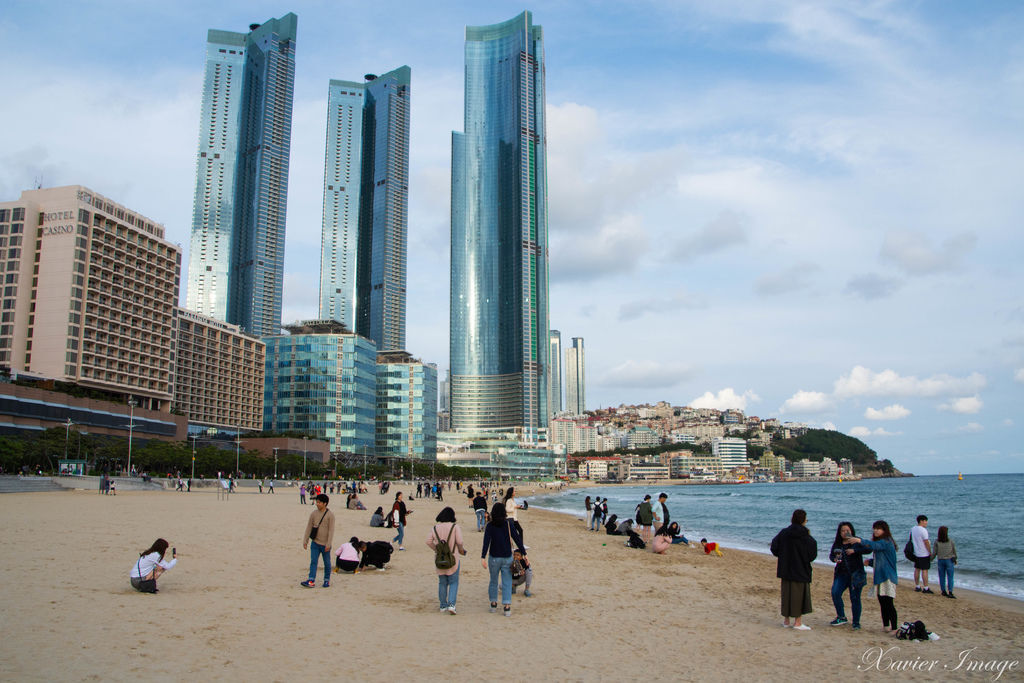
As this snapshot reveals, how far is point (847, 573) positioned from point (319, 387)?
135 metres

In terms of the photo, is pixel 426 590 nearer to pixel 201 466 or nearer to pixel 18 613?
pixel 18 613

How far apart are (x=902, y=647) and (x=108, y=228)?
101040mm

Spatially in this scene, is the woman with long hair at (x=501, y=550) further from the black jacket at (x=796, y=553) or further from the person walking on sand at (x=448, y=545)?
the black jacket at (x=796, y=553)

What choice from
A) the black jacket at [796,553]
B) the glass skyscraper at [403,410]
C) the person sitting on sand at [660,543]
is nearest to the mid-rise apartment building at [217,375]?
the glass skyscraper at [403,410]

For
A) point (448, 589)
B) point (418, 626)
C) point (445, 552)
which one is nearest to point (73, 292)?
point (448, 589)

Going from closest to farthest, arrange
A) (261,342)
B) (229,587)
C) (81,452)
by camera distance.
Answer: (229,587) < (81,452) < (261,342)

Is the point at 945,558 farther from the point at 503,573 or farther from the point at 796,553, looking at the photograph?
the point at 503,573

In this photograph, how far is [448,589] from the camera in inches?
468

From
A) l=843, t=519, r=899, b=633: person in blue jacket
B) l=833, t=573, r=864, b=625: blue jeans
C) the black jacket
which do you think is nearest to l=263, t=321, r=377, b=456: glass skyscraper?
l=833, t=573, r=864, b=625: blue jeans

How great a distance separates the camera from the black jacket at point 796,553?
36.4 feet

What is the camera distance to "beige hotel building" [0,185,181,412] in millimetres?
85000

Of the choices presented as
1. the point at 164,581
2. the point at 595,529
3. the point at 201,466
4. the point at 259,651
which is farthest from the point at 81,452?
the point at 259,651

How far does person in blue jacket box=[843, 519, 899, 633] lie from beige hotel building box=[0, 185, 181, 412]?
93.4 meters

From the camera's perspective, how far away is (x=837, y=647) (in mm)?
10273
